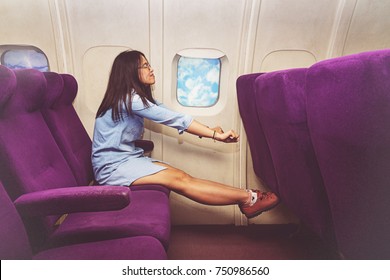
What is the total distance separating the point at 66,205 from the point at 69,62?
1.53 metres

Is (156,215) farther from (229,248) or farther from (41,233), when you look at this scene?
(229,248)

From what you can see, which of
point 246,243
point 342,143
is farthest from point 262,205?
point 342,143

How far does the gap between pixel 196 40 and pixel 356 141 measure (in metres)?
1.62

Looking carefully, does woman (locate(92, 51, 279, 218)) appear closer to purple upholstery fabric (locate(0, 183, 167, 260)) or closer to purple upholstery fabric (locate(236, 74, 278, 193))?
purple upholstery fabric (locate(236, 74, 278, 193))

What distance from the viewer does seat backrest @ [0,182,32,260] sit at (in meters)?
0.89

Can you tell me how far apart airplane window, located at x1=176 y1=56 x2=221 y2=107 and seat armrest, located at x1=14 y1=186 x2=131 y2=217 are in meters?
1.50

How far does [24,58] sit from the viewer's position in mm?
2189

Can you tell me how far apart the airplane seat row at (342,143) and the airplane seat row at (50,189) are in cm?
71

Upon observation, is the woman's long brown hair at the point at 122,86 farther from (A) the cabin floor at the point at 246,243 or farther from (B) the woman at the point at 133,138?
(A) the cabin floor at the point at 246,243

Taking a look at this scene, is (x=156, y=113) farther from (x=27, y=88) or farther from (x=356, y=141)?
(x=356, y=141)

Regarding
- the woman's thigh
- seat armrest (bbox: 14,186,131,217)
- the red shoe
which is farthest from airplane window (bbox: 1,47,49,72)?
the red shoe

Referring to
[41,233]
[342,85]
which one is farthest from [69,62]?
[342,85]

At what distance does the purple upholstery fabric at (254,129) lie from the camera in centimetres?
184

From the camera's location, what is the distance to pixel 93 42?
2.14m
